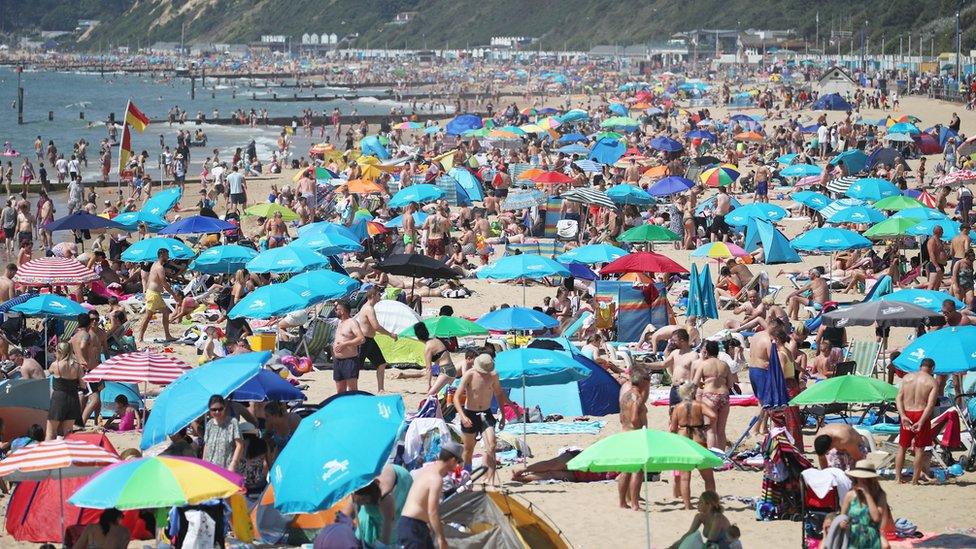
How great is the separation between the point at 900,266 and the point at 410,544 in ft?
41.9

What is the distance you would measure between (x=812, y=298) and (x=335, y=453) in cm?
991

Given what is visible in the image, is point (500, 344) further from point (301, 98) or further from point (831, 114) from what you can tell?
point (301, 98)

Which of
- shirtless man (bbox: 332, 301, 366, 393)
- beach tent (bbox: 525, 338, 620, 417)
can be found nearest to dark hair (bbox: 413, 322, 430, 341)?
shirtless man (bbox: 332, 301, 366, 393)

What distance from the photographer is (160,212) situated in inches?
819

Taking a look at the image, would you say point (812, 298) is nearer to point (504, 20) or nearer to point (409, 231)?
point (409, 231)

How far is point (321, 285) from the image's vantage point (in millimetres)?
13867

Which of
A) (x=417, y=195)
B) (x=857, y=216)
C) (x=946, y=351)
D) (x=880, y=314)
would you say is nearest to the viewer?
(x=946, y=351)

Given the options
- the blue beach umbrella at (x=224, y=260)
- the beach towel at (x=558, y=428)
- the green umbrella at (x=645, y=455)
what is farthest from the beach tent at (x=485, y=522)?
the blue beach umbrella at (x=224, y=260)

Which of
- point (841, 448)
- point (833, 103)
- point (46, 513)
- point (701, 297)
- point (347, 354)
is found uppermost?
point (833, 103)

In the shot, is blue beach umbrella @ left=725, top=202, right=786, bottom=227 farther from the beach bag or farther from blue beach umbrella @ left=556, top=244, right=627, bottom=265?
the beach bag

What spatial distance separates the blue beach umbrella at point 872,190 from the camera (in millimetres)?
21203

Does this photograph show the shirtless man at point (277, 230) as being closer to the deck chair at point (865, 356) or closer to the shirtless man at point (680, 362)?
the shirtless man at point (680, 362)

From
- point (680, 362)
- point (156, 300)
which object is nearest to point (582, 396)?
point (680, 362)

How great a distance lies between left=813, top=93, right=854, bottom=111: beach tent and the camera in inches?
1790
